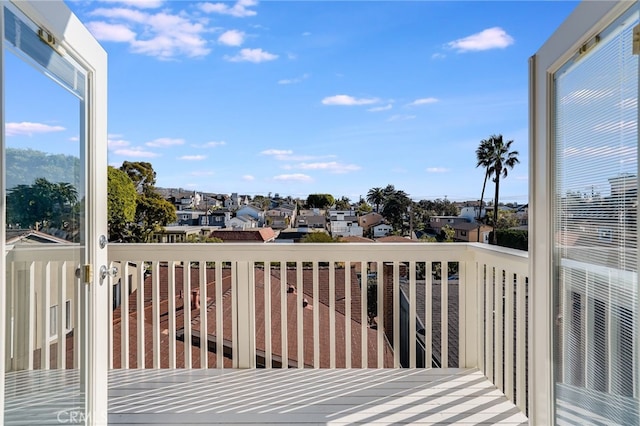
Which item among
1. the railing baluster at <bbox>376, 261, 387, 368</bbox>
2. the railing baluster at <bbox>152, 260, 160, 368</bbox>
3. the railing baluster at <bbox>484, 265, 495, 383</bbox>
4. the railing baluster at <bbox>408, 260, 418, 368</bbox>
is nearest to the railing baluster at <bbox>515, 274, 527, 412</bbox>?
the railing baluster at <bbox>484, 265, 495, 383</bbox>

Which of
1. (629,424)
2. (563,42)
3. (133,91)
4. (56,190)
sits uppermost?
(133,91)

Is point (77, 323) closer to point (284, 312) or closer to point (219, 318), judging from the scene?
point (219, 318)

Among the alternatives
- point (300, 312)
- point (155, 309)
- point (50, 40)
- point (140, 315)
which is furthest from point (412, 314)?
point (50, 40)

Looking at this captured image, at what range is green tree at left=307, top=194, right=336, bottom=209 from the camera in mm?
3227

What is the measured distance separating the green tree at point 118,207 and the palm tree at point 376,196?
6.27ft

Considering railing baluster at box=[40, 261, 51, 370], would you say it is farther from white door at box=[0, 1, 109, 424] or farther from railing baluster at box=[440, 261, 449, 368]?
railing baluster at box=[440, 261, 449, 368]

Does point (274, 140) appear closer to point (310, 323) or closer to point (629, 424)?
point (310, 323)

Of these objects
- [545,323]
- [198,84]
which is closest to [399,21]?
[198,84]

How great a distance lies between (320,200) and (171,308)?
1.46 m

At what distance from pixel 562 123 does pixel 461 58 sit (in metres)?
3.61

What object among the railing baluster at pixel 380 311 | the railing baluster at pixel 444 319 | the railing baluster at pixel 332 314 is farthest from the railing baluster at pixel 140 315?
the railing baluster at pixel 444 319

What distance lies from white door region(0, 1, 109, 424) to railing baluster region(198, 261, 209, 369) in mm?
903

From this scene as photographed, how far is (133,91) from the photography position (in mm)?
4746

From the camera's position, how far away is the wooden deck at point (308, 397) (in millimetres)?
2035
